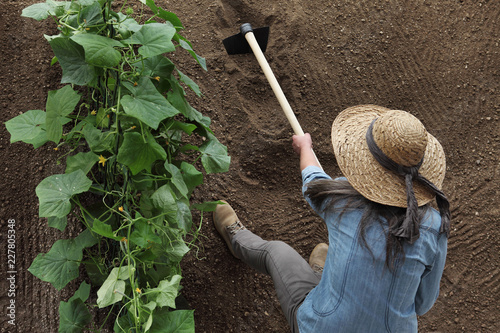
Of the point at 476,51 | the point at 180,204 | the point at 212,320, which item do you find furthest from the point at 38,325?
the point at 476,51

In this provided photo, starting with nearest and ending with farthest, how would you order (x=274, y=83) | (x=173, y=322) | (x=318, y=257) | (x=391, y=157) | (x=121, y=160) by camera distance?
(x=391, y=157) → (x=121, y=160) → (x=173, y=322) → (x=274, y=83) → (x=318, y=257)

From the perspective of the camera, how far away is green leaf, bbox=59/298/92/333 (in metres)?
1.51

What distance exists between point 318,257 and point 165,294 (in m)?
1.02

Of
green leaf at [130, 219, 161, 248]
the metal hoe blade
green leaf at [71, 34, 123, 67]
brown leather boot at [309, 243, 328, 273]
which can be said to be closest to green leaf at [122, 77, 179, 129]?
green leaf at [71, 34, 123, 67]

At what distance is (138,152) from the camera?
1.34m

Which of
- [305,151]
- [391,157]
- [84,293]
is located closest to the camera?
[391,157]

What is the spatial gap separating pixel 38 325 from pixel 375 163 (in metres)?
1.59

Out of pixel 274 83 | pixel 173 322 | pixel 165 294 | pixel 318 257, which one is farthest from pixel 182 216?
pixel 318 257

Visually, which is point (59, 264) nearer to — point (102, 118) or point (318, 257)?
point (102, 118)

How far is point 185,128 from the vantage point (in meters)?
1.53

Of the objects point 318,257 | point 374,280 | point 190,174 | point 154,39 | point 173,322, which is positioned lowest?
point 318,257

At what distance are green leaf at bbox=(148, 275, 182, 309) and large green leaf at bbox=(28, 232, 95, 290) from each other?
0.32 m

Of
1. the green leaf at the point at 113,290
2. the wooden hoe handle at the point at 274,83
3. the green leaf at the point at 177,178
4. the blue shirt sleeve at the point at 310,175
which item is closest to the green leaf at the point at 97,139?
the green leaf at the point at 177,178

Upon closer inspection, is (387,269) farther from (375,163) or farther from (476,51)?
(476,51)
